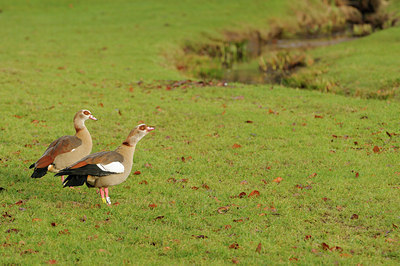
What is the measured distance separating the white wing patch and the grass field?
1011mm

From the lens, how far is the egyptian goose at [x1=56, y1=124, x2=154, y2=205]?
9.10m

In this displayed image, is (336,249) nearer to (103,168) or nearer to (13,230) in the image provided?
(103,168)

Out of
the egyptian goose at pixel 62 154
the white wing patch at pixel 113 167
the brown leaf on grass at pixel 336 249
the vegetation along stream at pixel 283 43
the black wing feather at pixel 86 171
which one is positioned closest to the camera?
the brown leaf on grass at pixel 336 249

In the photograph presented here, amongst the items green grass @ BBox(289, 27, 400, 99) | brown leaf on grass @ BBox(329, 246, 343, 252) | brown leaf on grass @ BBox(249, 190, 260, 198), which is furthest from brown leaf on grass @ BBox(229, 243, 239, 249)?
green grass @ BBox(289, 27, 400, 99)

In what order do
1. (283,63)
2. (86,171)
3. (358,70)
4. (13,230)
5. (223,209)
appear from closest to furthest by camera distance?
(13,230)
(86,171)
(223,209)
(358,70)
(283,63)

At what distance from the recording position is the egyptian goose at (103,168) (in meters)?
9.10

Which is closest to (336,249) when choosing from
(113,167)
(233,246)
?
(233,246)

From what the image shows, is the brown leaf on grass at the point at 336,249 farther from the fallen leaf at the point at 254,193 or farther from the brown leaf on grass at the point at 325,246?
the fallen leaf at the point at 254,193

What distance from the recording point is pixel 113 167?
9.31 meters

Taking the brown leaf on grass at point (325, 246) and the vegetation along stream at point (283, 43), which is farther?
the vegetation along stream at point (283, 43)

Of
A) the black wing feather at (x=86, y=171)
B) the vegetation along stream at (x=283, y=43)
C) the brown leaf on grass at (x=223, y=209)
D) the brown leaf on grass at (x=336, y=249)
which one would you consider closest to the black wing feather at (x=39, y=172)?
the black wing feather at (x=86, y=171)

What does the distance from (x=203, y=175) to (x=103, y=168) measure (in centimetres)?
379

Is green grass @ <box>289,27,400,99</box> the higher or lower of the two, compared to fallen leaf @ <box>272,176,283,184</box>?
lower

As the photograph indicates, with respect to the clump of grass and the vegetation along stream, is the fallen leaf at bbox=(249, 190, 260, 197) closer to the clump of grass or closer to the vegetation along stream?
the vegetation along stream
